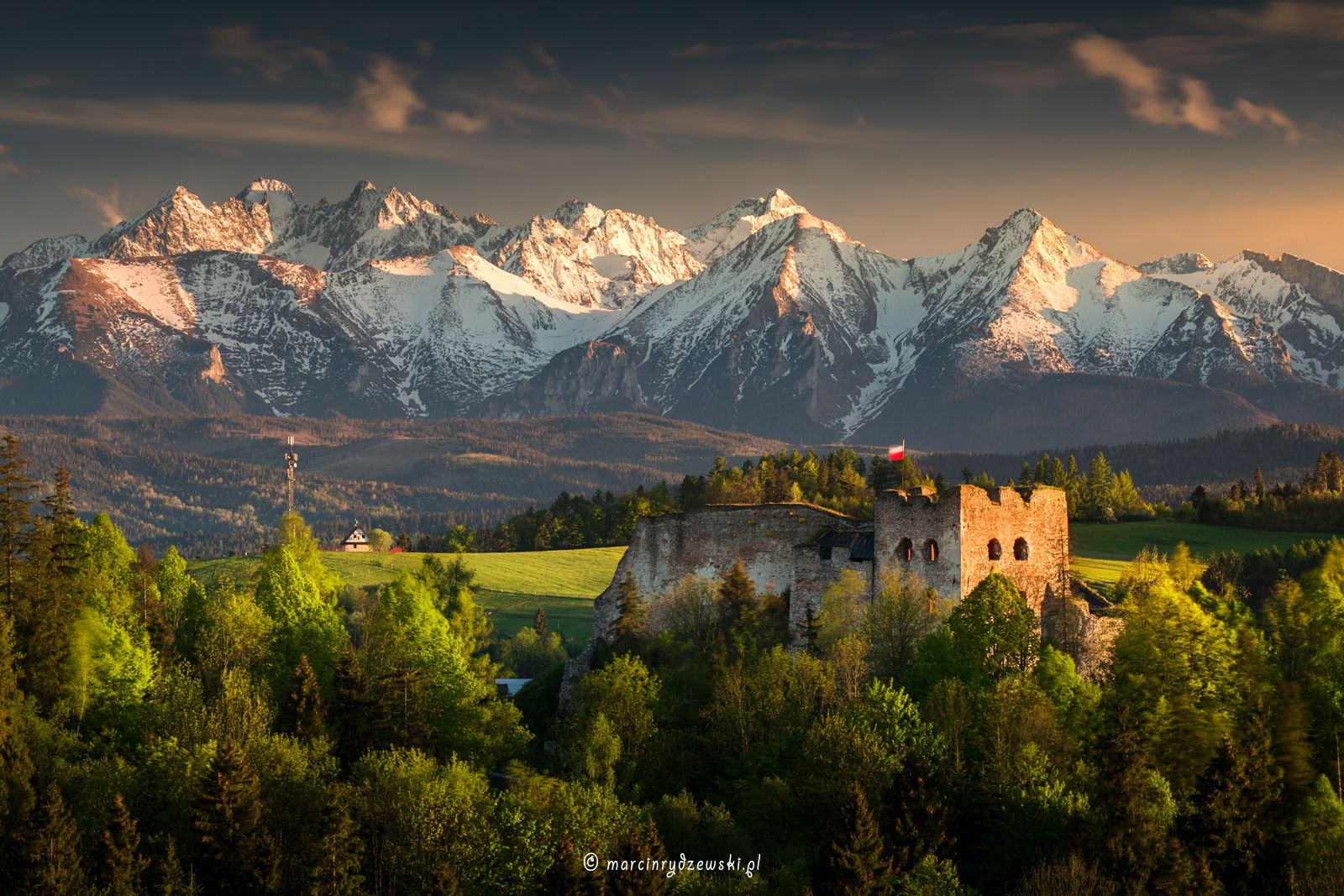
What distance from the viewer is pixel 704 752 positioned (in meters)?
87.4

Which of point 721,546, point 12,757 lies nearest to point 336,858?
point 12,757

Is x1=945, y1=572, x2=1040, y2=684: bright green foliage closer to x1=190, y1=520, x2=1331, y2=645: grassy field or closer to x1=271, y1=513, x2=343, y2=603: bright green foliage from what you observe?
x1=271, y1=513, x2=343, y2=603: bright green foliage

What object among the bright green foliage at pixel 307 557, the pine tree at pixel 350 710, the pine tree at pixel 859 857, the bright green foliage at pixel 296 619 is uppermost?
the bright green foliage at pixel 307 557

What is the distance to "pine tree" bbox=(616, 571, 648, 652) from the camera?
9519 cm

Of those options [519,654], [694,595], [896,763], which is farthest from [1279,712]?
[519,654]

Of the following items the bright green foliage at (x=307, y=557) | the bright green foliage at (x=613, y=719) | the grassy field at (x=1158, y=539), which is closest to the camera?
the bright green foliage at (x=613, y=719)

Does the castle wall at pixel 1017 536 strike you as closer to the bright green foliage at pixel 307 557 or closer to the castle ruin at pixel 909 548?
the castle ruin at pixel 909 548

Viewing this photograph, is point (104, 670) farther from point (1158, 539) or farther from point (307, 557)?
point (1158, 539)

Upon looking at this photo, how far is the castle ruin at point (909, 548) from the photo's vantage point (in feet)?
280

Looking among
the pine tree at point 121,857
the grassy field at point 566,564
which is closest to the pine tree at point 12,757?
the pine tree at point 121,857

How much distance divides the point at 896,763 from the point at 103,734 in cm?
3788

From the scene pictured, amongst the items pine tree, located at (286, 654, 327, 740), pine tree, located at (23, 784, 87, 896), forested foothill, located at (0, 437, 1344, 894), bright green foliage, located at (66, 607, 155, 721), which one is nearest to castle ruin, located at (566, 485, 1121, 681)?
forested foothill, located at (0, 437, 1344, 894)

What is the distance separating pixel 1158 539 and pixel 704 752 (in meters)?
101

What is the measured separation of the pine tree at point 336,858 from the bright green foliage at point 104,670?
54.2ft
